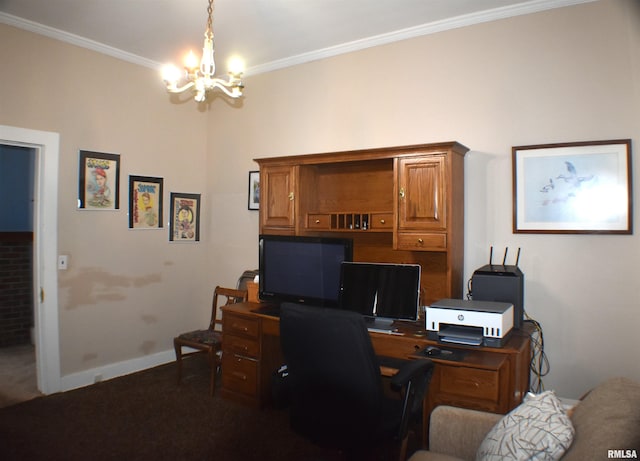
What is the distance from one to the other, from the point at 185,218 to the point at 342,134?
1847 mm

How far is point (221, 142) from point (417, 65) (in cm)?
214

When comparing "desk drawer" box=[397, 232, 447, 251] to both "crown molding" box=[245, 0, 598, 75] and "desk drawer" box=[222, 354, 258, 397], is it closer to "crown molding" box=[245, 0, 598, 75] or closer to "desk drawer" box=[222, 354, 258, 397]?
"desk drawer" box=[222, 354, 258, 397]

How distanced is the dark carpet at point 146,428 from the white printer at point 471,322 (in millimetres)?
1001

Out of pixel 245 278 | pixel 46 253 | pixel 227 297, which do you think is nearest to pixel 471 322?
pixel 245 278

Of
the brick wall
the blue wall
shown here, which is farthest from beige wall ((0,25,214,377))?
the brick wall

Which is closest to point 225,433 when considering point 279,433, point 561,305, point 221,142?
point 279,433

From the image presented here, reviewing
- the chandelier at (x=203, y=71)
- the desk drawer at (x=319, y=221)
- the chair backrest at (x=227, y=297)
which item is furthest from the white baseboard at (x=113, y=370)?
the chandelier at (x=203, y=71)

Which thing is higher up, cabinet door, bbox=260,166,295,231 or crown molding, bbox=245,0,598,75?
crown molding, bbox=245,0,598,75

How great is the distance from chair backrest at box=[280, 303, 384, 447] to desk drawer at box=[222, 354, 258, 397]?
138cm

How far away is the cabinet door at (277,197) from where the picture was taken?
3.64 m

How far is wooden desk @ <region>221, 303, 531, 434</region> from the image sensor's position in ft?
7.61

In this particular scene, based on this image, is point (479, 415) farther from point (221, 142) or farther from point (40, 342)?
point (221, 142)

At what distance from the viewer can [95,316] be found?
3.92 meters

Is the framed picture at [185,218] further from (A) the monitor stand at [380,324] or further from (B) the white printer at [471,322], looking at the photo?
(B) the white printer at [471,322]
